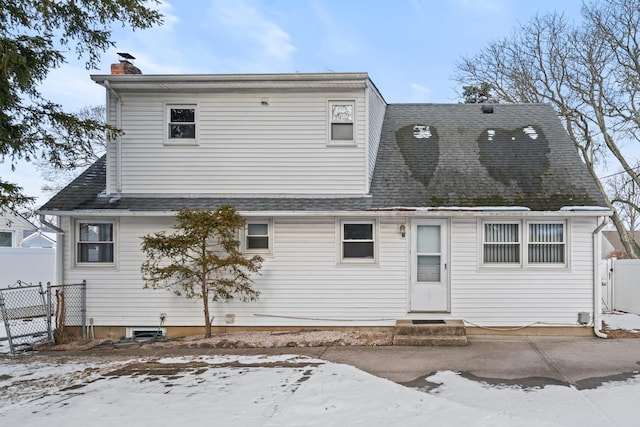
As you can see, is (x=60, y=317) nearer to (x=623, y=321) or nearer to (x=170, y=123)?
(x=170, y=123)

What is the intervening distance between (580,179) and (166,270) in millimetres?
8914

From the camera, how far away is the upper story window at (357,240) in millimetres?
9648

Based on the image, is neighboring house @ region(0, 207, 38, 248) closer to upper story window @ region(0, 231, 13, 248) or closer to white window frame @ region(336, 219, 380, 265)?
upper story window @ region(0, 231, 13, 248)

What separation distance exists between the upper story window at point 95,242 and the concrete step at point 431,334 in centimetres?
634

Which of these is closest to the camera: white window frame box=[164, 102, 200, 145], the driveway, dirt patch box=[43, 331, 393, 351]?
the driveway

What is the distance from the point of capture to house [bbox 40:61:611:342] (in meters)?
9.39

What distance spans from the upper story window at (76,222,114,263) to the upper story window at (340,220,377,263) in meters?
5.03

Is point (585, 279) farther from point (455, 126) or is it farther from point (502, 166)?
point (455, 126)

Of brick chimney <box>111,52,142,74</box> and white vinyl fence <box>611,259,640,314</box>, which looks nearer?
brick chimney <box>111,52,142,74</box>

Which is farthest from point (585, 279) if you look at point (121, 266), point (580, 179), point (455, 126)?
point (121, 266)

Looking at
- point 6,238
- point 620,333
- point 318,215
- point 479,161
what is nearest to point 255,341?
point 318,215

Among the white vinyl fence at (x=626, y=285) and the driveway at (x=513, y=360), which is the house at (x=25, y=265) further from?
the white vinyl fence at (x=626, y=285)

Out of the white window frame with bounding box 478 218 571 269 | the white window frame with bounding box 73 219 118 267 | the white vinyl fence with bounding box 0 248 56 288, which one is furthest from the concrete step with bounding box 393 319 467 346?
the white vinyl fence with bounding box 0 248 56 288

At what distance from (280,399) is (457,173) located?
262 inches
